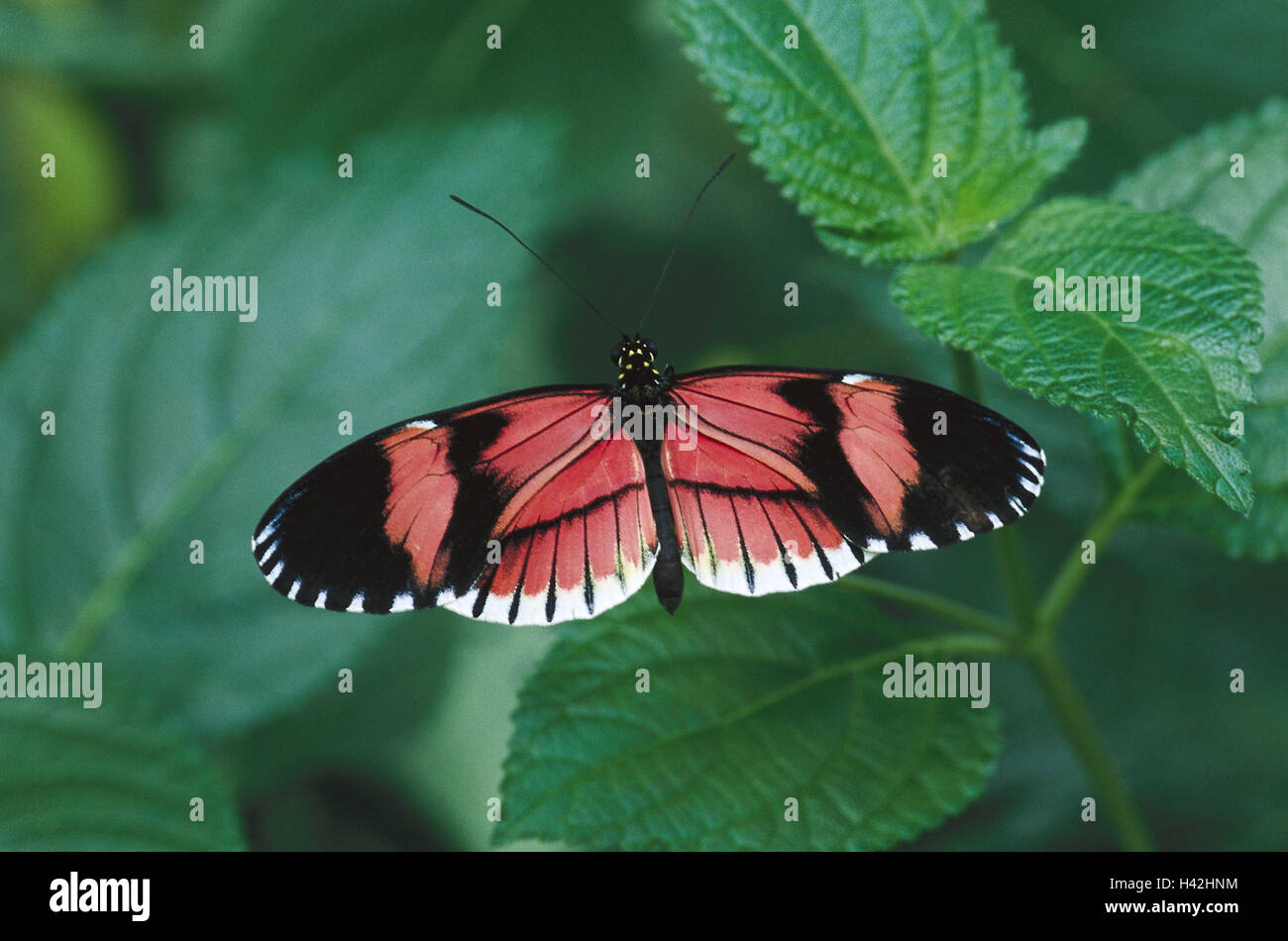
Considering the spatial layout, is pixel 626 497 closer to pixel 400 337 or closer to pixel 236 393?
pixel 400 337

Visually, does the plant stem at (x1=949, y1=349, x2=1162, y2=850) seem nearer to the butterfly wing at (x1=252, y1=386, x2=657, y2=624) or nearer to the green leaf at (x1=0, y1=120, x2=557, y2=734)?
the butterfly wing at (x1=252, y1=386, x2=657, y2=624)

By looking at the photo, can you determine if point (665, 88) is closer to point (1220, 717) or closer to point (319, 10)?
point (319, 10)

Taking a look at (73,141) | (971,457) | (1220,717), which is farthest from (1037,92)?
(73,141)

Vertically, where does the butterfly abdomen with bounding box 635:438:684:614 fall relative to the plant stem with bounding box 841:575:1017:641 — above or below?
above

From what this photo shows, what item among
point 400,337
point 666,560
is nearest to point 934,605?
point 666,560

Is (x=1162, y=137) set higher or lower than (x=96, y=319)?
higher

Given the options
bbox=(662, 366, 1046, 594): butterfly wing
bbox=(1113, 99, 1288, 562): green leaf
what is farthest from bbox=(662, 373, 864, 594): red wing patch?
bbox=(1113, 99, 1288, 562): green leaf
